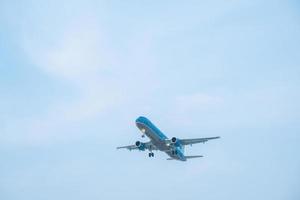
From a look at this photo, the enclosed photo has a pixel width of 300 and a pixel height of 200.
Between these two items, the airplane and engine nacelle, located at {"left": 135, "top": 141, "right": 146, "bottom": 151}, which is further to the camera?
engine nacelle, located at {"left": 135, "top": 141, "right": 146, "bottom": 151}

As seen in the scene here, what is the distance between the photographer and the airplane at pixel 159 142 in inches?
4060

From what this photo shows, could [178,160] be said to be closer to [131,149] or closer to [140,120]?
[131,149]

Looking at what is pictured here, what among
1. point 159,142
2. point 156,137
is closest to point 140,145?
point 159,142

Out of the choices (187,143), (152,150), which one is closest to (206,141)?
(187,143)

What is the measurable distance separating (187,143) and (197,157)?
21.6 ft

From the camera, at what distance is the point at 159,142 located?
10588 centimetres

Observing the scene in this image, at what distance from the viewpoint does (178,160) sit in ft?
383

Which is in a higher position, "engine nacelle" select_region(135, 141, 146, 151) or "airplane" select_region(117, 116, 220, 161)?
"engine nacelle" select_region(135, 141, 146, 151)

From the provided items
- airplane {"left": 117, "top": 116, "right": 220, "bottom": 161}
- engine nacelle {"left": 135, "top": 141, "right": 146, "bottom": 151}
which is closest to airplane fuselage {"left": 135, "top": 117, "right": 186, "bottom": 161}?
airplane {"left": 117, "top": 116, "right": 220, "bottom": 161}

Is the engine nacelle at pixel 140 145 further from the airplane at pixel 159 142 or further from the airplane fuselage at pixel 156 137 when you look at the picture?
the airplane fuselage at pixel 156 137

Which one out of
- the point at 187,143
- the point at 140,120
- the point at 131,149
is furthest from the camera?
the point at 131,149

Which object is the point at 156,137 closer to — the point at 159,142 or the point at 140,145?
the point at 159,142

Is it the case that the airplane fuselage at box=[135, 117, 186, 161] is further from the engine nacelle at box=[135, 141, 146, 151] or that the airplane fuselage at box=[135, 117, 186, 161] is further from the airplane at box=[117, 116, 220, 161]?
the engine nacelle at box=[135, 141, 146, 151]

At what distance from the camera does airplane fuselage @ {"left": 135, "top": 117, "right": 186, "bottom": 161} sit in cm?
10281
